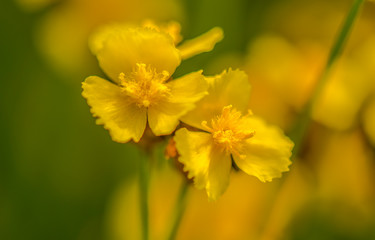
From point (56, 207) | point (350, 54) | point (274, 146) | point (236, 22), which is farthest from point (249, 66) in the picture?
point (274, 146)

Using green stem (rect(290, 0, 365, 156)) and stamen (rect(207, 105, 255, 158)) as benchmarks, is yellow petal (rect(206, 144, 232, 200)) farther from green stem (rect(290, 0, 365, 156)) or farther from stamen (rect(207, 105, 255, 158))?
green stem (rect(290, 0, 365, 156))

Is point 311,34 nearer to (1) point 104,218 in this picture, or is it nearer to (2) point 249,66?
(2) point 249,66

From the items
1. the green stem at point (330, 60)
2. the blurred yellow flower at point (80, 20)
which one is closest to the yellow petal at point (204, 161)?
the green stem at point (330, 60)

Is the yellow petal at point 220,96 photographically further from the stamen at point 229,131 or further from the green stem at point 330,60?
the green stem at point 330,60

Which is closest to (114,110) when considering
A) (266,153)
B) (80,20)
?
(266,153)

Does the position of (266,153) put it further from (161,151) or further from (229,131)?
(161,151)

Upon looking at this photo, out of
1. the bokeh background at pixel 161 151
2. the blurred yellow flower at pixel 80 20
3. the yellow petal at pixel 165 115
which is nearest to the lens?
the yellow petal at pixel 165 115
